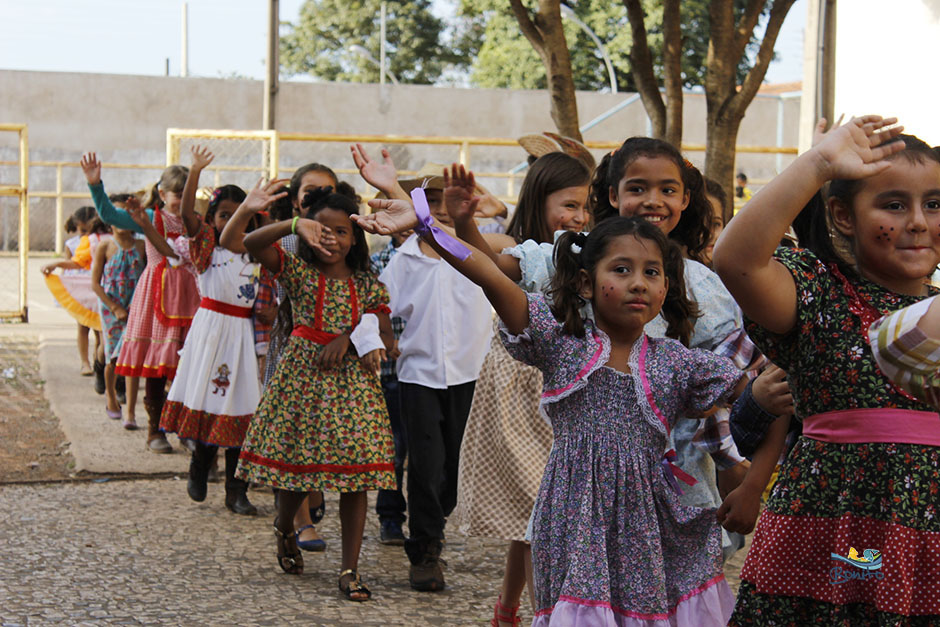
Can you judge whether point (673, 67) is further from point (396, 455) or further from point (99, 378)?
point (99, 378)

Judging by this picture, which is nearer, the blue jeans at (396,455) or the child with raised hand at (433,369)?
the child with raised hand at (433,369)

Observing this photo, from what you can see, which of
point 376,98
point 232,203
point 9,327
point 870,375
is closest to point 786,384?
point 870,375

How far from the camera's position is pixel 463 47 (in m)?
46.7

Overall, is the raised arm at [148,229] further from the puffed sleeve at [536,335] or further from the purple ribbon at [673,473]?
the purple ribbon at [673,473]

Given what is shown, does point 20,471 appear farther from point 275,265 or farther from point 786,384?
point 786,384

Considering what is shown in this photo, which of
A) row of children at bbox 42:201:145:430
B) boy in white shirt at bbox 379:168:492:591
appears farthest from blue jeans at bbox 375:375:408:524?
row of children at bbox 42:201:145:430

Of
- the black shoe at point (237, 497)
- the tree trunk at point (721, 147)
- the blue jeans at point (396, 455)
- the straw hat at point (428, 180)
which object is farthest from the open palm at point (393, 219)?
the tree trunk at point (721, 147)

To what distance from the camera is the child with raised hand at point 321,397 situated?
16.6 ft

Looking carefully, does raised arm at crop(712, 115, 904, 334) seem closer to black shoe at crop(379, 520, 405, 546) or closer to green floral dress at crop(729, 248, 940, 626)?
green floral dress at crop(729, 248, 940, 626)

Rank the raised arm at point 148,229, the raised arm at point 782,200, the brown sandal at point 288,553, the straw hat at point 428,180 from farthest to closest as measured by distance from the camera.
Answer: the raised arm at point 148,229 → the straw hat at point 428,180 → the brown sandal at point 288,553 → the raised arm at point 782,200

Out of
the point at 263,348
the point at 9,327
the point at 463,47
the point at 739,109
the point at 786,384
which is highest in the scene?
the point at 463,47

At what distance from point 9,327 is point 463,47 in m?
34.1

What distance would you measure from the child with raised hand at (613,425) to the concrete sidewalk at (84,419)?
4.89 m

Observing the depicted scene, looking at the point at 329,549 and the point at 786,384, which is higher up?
the point at 786,384
